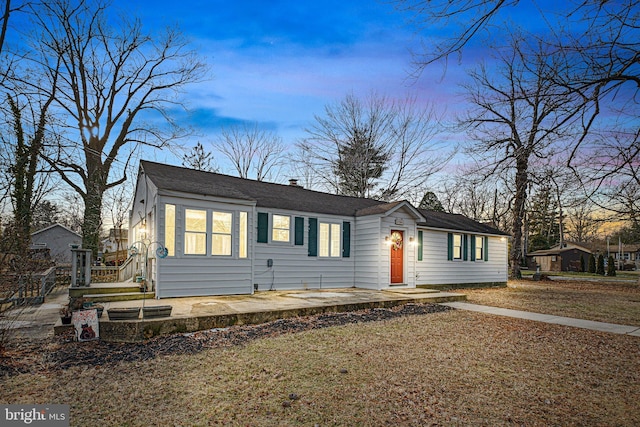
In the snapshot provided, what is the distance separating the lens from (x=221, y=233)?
10578 millimetres

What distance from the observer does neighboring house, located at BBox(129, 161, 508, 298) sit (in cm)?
988

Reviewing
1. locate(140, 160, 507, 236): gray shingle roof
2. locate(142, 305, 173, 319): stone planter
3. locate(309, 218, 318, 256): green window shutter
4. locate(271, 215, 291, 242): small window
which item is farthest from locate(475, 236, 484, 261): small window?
locate(142, 305, 173, 319): stone planter

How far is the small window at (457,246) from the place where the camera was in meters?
17.2

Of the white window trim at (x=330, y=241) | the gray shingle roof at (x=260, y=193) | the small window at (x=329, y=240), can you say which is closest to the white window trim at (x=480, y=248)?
the gray shingle roof at (x=260, y=193)

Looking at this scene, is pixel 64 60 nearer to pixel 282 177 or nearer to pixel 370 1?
pixel 282 177

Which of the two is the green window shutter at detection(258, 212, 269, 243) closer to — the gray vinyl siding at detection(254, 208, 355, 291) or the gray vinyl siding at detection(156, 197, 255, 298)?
the gray vinyl siding at detection(254, 208, 355, 291)

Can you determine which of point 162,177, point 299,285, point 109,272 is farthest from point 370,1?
point 109,272

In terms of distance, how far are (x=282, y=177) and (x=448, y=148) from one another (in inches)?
492

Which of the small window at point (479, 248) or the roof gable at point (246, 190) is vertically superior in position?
the roof gable at point (246, 190)

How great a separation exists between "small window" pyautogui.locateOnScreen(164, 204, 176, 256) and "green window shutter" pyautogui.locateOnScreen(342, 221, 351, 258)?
631 cm

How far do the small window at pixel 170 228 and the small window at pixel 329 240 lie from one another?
17.4ft

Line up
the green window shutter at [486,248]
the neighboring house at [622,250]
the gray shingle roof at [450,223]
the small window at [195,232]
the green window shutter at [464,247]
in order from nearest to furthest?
the small window at [195,232]
the gray shingle roof at [450,223]
the green window shutter at [464,247]
the green window shutter at [486,248]
the neighboring house at [622,250]

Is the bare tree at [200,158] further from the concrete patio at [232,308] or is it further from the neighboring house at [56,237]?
the concrete patio at [232,308]

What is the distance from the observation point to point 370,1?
360 centimetres
